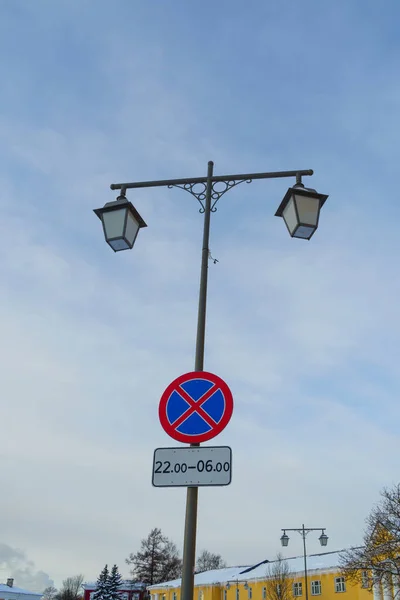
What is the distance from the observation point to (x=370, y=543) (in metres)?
38.0

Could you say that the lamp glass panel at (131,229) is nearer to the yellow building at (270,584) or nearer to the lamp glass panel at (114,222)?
the lamp glass panel at (114,222)

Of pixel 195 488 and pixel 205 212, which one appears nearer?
pixel 195 488

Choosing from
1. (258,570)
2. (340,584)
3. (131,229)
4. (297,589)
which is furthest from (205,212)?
(258,570)

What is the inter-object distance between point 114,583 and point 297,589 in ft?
112

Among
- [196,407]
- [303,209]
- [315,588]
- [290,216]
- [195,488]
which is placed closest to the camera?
[195,488]

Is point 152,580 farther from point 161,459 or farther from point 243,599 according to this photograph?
point 161,459

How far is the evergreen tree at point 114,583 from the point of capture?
8439cm

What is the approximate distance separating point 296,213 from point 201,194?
5.23 feet

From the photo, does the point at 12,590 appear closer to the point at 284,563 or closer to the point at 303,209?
the point at 284,563

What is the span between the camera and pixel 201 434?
6.14 metres

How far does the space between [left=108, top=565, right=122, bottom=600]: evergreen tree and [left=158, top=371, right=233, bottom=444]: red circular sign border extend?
8804 centimetres

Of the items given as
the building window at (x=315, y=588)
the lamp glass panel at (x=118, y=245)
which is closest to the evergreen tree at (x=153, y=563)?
the building window at (x=315, y=588)

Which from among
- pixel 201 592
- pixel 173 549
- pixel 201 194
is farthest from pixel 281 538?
pixel 173 549

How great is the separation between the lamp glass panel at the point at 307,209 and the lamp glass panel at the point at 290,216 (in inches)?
2.9
